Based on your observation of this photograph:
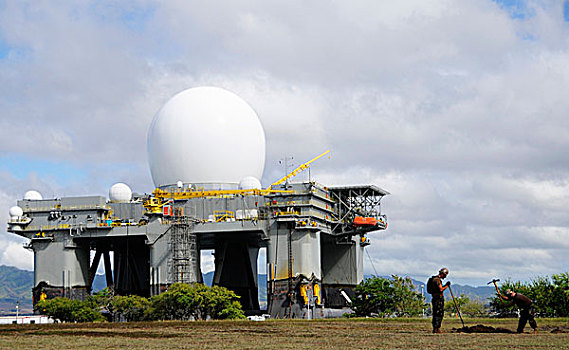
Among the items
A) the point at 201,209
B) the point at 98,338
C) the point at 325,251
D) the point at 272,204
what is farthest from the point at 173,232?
the point at 98,338

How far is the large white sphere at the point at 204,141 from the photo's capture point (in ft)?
289

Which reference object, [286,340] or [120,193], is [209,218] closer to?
[120,193]

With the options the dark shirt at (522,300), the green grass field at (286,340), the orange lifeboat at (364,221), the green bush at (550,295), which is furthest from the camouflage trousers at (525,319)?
the orange lifeboat at (364,221)

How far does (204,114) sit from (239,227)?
1438 centimetres

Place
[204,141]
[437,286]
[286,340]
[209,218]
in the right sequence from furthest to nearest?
[204,141], [209,218], [437,286], [286,340]

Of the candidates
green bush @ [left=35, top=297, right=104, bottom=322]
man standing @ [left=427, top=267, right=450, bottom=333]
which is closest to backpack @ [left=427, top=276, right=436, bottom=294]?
man standing @ [left=427, top=267, right=450, bottom=333]

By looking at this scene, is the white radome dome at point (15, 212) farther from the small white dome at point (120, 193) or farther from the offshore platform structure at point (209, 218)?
the small white dome at point (120, 193)

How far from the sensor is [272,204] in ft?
274

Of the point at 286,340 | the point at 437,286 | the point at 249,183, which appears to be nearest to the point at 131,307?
the point at 249,183

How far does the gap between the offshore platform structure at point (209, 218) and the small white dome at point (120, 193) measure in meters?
0.13

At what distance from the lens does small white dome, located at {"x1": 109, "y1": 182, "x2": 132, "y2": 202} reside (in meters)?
90.2

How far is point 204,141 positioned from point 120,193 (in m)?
11.9

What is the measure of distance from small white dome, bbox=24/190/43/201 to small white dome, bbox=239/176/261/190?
23.6 m

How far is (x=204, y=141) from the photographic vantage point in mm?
87688
